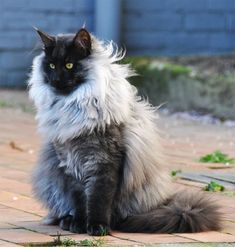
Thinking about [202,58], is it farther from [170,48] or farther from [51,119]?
[51,119]

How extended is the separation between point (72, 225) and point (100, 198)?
0.91ft

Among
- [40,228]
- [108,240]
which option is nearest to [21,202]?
[40,228]

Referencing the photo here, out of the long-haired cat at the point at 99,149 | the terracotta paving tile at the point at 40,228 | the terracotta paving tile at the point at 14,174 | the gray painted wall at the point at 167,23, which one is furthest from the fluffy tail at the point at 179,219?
the gray painted wall at the point at 167,23

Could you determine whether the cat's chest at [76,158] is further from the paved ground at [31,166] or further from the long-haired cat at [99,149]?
the paved ground at [31,166]

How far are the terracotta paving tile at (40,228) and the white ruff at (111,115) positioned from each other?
0.43 meters

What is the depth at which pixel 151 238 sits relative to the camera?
18.5 feet

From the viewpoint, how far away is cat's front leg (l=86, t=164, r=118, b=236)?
5.74m

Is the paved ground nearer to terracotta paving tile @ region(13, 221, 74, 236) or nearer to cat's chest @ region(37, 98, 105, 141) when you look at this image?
terracotta paving tile @ region(13, 221, 74, 236)

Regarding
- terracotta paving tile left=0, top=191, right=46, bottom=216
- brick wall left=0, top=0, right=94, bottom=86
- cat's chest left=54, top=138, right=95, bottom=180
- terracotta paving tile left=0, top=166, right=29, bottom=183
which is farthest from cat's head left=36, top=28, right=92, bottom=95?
brick wall left=0, top=0, right=94, bottom=86

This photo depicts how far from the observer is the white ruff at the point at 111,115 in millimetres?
5758

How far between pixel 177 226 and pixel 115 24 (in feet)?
27.3

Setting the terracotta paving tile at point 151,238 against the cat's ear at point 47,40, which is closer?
the terracotta paving tile at point 151,238

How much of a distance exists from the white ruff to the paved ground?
0.39 m

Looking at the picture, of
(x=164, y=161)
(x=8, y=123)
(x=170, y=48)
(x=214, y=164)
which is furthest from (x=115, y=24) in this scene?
(x=164, y=161)
